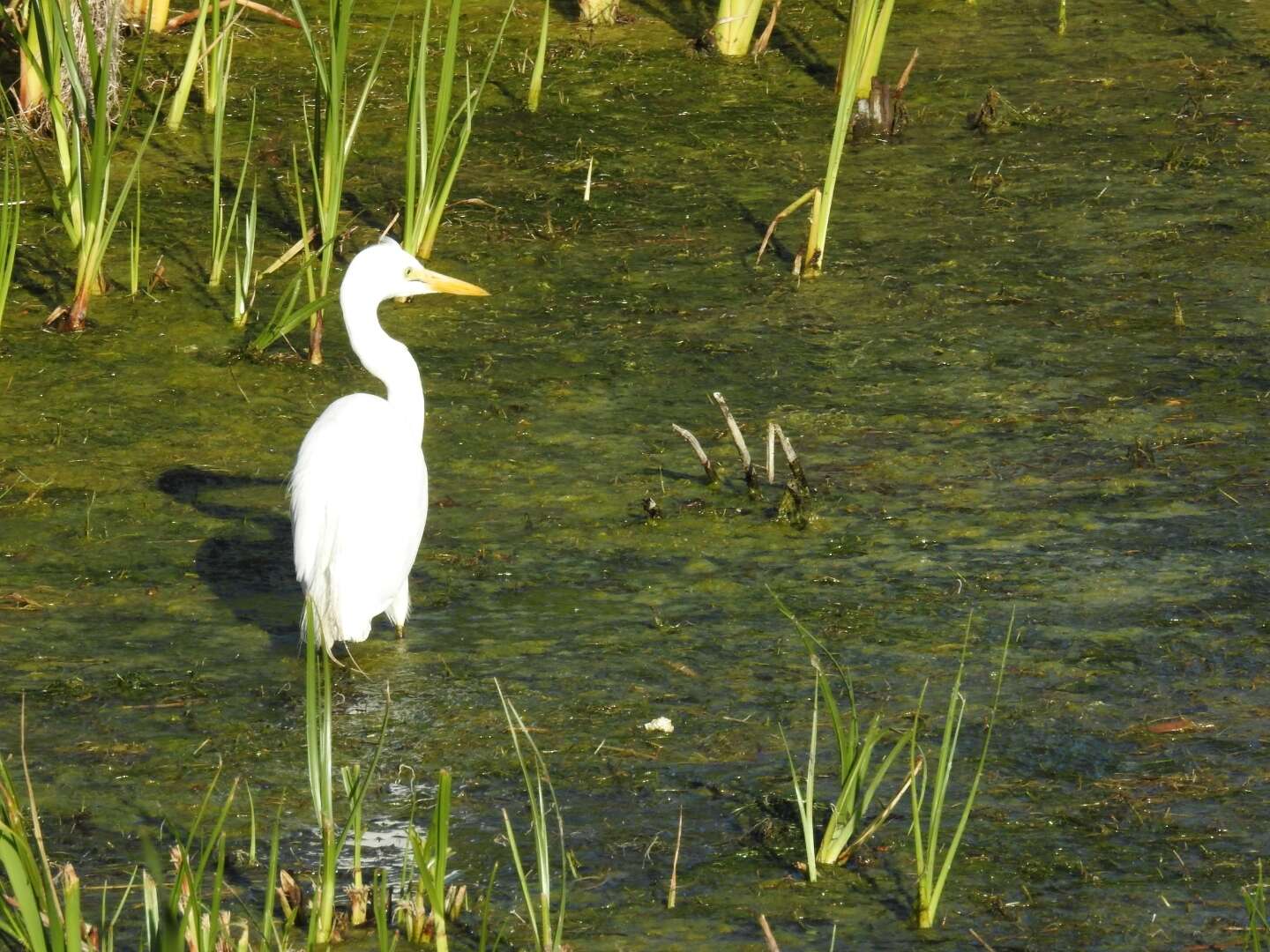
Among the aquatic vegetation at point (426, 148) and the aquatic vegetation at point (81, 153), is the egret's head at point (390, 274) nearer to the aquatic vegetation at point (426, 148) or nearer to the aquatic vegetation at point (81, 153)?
the aquatic vegetation at point (426, 148)

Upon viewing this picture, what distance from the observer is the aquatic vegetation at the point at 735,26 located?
7.04 m

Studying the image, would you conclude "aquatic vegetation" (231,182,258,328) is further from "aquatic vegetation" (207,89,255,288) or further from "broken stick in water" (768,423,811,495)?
"broken stick in water" (768,423,811,495)

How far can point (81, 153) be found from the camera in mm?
4992

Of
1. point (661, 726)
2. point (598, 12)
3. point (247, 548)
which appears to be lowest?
point (247, 548)

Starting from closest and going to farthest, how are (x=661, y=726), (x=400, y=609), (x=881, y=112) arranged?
(x=661, y=726)
(x=400, y=609)
(x=881, y=112)

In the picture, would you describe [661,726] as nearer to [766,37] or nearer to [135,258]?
[135,258]

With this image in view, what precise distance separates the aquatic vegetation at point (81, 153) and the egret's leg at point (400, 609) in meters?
1.62

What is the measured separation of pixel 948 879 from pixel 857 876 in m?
0.15

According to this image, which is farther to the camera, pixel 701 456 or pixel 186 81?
pixel 186 81

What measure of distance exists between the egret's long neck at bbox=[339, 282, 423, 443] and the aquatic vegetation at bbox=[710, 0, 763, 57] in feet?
10.9

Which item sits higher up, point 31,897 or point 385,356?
point 385,356

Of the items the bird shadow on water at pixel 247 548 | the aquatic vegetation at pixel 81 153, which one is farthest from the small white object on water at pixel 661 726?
the aquatic vegetation at pixel 81 153

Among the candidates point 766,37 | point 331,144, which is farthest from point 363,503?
point 766,37

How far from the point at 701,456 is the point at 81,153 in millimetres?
2020
